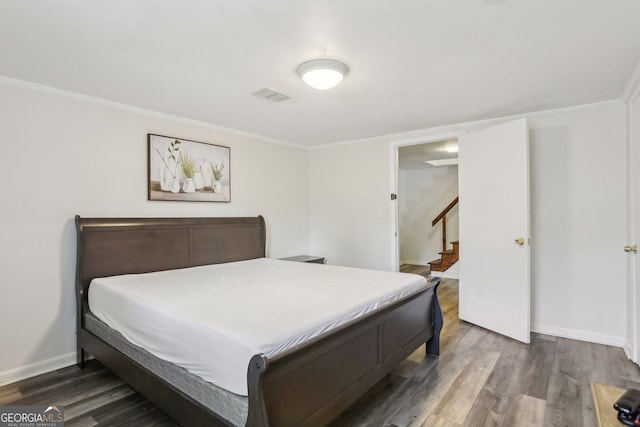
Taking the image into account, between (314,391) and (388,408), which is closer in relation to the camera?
(314,391)

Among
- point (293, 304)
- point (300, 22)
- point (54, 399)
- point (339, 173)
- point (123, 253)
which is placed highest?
point (300, 22)

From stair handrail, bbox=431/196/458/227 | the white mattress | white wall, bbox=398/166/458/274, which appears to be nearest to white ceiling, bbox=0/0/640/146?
the white mattress

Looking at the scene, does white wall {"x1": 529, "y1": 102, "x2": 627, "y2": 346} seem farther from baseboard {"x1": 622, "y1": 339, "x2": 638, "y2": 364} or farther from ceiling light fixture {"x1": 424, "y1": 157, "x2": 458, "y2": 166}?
ceiling light fixture {"x1": 424, "y1": 157, "x2": 458, "y2": 166}

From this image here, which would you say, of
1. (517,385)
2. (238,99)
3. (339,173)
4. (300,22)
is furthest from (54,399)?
(339,173)

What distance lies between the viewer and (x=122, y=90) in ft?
8.77

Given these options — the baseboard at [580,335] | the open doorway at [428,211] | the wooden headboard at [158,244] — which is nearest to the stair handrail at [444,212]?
the open doorway at [428,211]

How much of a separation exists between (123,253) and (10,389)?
1.14m

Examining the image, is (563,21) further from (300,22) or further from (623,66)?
(300,22)

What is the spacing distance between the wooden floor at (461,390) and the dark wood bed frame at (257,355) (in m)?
0.19

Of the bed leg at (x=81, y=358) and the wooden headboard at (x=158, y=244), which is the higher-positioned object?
the wooden headboard at (x=158, y=244)

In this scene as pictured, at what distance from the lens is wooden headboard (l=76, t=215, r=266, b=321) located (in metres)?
2.72

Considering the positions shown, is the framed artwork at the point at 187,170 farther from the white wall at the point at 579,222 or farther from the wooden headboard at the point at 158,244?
the white wall at the point at 579,222

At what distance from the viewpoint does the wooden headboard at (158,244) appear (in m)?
2.72

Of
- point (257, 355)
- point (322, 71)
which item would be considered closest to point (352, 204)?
point (322, 71)
